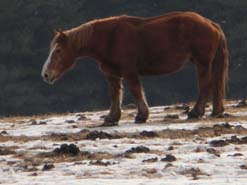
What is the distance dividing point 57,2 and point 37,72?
10539mm

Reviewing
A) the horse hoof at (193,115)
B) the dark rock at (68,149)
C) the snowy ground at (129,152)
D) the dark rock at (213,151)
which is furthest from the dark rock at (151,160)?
the horse hoof at (193,115)

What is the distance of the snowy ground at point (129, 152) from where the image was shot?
14.4 metres

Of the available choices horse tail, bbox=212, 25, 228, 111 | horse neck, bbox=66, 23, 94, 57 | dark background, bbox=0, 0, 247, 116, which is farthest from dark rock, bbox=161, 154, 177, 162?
dark background, bbox=0, 0, 247, 116

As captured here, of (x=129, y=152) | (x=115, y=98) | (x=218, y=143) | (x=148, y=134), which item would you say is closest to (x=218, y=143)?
(x=218, y=143)

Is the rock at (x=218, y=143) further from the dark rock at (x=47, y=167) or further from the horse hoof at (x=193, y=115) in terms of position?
the horse hoof at (x=193, y=115)

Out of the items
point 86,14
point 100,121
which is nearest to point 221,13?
point 86,14

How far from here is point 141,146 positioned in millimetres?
16750

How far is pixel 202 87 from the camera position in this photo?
2172 cm

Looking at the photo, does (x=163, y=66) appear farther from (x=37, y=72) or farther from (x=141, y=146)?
(x=37, y=72)

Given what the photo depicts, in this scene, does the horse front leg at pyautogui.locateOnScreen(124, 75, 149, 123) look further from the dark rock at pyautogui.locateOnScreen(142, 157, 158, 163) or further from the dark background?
the dark background

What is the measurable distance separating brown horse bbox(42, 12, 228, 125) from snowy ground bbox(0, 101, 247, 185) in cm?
80

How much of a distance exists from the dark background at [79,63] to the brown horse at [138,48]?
131 ft

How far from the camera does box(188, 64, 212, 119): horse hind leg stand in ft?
70.7

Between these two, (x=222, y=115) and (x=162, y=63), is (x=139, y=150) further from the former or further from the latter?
(x=222, y=115)
